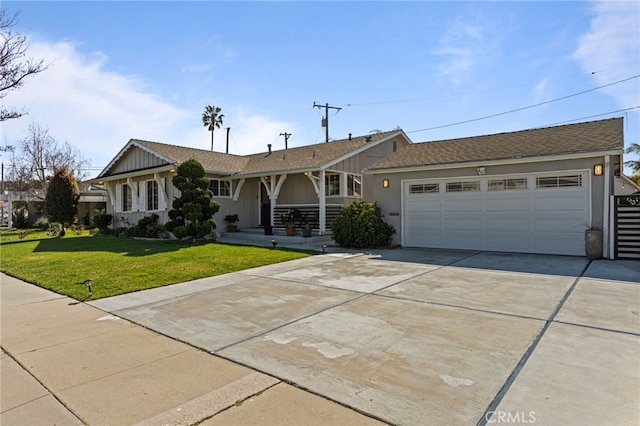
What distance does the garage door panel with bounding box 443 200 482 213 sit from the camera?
36.6ft

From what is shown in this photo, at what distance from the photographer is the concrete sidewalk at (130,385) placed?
2.59m

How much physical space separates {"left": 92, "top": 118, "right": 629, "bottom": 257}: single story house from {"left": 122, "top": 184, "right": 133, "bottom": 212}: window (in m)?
0.66

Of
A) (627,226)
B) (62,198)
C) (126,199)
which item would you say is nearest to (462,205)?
(627,226)

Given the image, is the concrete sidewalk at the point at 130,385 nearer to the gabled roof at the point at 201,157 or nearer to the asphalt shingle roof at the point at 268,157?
the asphalt shingle roof at the point at 268,157

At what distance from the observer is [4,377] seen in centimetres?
329

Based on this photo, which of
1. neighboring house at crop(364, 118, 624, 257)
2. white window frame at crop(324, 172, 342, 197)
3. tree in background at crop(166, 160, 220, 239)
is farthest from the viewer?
white window frame at crop(324, 172, 342, 197)

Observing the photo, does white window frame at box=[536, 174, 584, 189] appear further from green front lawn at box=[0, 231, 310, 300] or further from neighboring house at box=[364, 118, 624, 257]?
green front lawn at box=[0, 231, 310, 300]

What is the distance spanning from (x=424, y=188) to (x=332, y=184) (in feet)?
15.9

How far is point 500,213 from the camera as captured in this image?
1076cm

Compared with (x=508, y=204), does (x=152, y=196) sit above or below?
above

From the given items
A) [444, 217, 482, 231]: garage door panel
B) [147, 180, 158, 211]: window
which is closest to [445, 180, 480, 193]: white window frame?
[444, 217, 482, 231]: garage door panel

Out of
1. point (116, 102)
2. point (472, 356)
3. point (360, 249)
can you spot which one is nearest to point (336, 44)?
point (360, 249)

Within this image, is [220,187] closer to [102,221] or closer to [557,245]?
[102,221]

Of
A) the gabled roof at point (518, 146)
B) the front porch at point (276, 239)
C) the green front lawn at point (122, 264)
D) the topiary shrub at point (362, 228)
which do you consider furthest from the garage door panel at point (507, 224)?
the green front lawn at point (122, 264)
